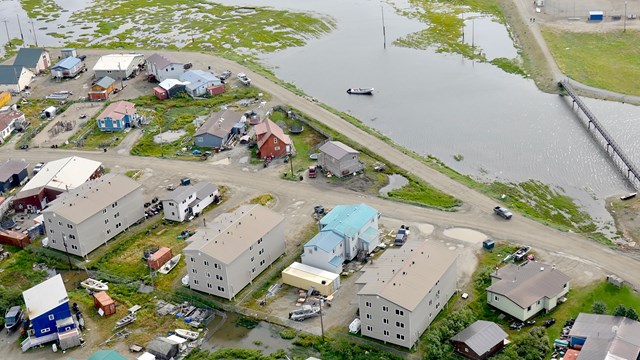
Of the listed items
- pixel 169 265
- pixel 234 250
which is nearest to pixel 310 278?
pixel 234 250

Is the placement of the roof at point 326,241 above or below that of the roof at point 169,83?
below

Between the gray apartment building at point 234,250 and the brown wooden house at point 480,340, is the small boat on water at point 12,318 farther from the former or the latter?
the brown wooden house at point 480,340

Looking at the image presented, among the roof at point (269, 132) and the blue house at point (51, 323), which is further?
the roof at point (269, 132)

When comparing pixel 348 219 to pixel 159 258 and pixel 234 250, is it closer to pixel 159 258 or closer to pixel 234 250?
pixel 234 250

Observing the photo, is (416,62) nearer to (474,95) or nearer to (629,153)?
(474,95)

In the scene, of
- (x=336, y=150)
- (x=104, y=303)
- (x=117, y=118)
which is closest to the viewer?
(x=104, y=303)

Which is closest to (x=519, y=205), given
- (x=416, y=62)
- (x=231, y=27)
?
(x=416, y=62)

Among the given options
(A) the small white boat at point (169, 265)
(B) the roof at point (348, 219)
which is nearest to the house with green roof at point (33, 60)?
(A) the small white boat at point (169, 265)
